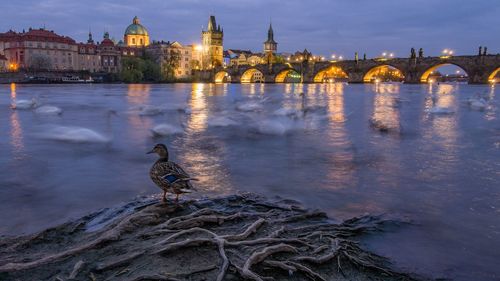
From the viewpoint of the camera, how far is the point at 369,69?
119062 mm

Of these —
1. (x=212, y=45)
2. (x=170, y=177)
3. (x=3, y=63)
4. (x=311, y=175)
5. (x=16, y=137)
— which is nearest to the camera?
(x=170, y=177)

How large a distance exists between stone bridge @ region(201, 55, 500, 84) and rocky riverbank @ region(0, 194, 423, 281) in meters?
106

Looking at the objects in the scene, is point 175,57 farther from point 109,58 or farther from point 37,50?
point 37,50

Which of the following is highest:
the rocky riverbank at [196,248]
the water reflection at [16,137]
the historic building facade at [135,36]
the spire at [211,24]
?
the spire at [211,24]

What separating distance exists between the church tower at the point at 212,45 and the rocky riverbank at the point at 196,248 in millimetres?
174378

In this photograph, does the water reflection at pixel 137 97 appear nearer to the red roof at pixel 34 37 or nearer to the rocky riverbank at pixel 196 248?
the rocky riverbank at pixel 196 248

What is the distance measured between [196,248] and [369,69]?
399ft

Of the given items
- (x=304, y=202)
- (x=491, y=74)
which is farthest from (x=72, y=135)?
(x=491, y=74)

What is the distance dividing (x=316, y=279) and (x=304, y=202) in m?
2.86

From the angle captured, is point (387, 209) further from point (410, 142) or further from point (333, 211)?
point (410, 142)

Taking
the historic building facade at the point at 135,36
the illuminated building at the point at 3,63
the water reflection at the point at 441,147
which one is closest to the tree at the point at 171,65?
the historic building facade at the point at 135,36

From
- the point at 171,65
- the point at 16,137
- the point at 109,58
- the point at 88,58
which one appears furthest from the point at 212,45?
the point at 16,137

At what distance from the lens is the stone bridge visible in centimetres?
9856

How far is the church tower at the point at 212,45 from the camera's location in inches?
7042
